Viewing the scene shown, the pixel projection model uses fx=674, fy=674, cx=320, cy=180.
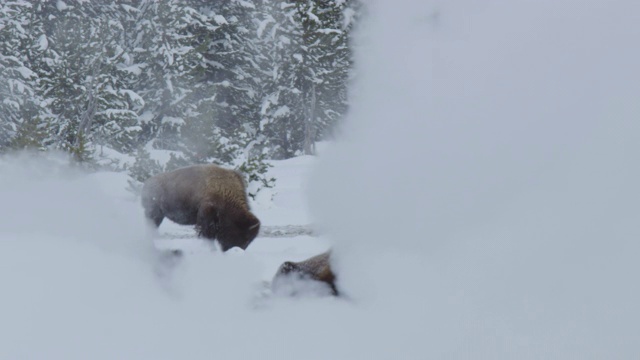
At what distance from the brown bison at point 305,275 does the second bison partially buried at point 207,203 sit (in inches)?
158

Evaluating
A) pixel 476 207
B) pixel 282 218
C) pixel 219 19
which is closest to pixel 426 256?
pixel 476 207

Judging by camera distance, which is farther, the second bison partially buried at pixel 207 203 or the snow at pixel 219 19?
the snow at pixel 219 19

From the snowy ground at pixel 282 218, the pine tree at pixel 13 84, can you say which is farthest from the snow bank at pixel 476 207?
the pine tree at pixel 13 84

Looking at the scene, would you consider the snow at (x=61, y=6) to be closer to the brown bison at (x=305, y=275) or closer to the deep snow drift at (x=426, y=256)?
the deep snow drift at (x=426, y=256)

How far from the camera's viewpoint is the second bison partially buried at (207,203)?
26.9ft

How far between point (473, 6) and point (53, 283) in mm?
2538

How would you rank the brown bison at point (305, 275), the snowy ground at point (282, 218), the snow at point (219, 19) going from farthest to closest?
the snow at point (219, 19) → the snowy ground at point (282, 218) → the brown bison at point (305, 275)

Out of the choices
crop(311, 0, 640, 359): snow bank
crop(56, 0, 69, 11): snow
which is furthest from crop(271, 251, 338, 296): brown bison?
crop(56, 0, 69, 11): snow

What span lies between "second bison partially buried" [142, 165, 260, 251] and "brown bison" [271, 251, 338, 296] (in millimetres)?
4023

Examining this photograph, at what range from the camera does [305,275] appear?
139 inches

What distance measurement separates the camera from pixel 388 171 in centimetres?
367

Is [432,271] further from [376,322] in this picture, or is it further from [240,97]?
[240,97]

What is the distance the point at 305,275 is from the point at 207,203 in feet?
16.6

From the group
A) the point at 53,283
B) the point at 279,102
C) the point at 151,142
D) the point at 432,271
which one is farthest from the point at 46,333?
the point at 279,102
